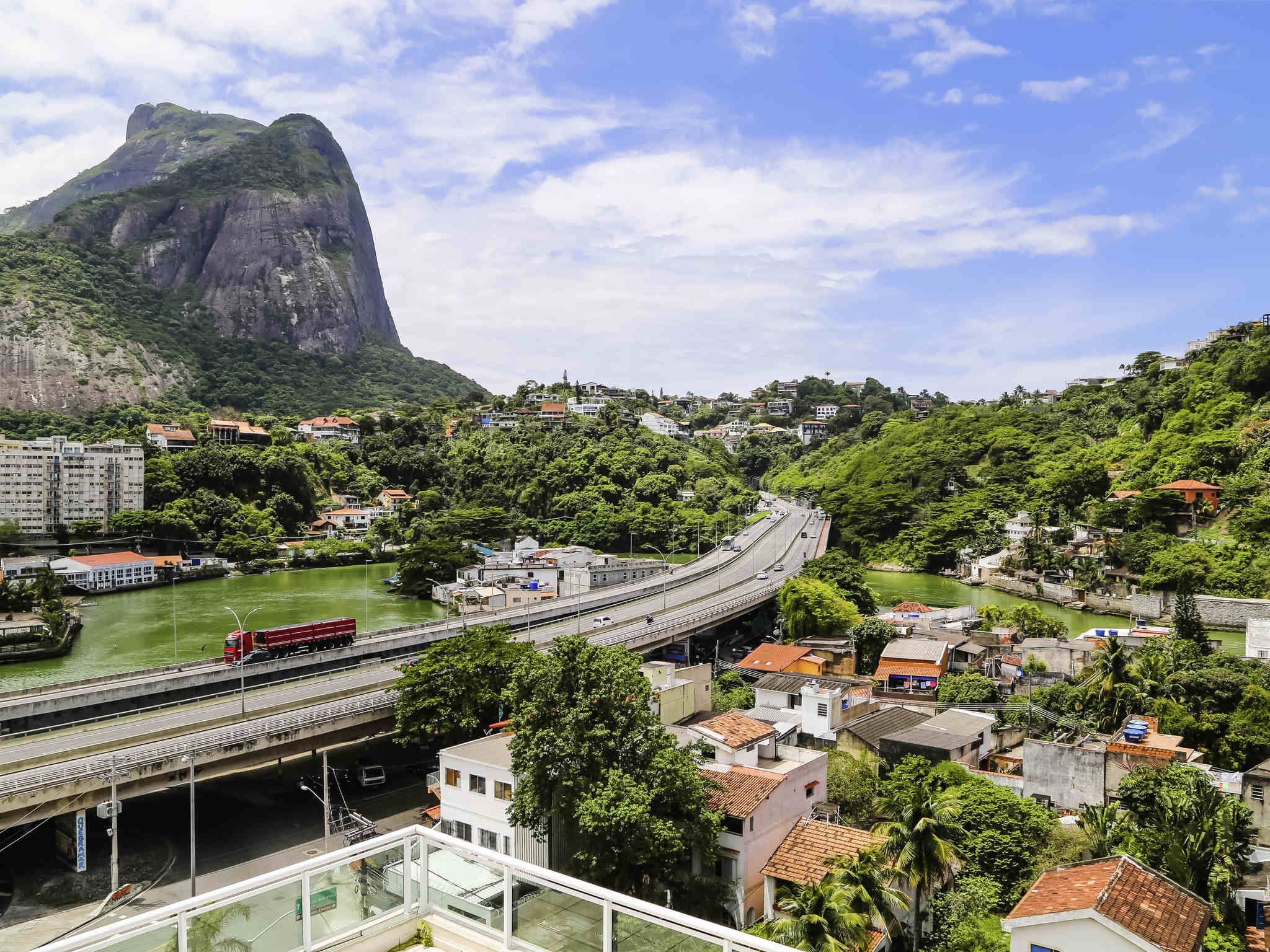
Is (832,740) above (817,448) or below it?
below

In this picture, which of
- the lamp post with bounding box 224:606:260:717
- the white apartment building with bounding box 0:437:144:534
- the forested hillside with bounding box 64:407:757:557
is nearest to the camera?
the lamp post with bounding box 224:606:260:717

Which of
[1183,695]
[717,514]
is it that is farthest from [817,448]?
[1183,695]

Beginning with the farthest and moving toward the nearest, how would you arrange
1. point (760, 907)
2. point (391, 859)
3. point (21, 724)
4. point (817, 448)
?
1. point (817, 448)
2. point (21, 724)
3. point (760, 907)
4. point (391, 859)

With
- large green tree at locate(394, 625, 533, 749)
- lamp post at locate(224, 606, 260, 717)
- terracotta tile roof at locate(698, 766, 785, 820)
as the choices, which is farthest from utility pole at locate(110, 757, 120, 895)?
terracotta tile roof at locate(698, 766, 785, 820)

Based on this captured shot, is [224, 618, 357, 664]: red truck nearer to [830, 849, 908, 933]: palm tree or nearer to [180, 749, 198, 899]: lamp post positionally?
[180, 749, 198, 899]: lamp post

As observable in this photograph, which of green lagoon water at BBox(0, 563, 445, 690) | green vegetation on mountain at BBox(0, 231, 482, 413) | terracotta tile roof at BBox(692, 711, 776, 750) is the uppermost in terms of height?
green vegetation on mountain at BBox(0, 231, 482, 413)

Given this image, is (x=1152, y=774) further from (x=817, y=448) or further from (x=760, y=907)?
(x=817, y=448)
